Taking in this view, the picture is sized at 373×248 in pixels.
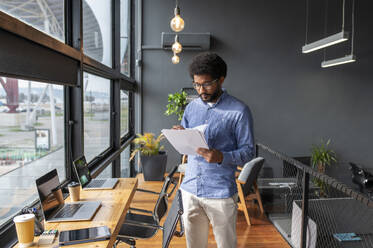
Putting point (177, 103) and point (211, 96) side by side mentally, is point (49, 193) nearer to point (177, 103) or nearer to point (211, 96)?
point (211, 96)

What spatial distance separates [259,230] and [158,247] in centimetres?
131

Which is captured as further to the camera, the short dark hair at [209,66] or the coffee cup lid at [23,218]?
the short dark hair at [209,66]

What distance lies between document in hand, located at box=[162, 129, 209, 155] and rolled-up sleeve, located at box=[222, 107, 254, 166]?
0.48ft

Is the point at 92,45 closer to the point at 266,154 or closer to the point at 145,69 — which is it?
the point at 145,69

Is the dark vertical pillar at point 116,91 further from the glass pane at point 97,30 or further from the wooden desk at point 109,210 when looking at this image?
the wooden desk at point 109,210

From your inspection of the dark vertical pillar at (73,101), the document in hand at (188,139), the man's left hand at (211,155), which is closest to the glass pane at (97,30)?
the dark vertical pillar at (73,101)

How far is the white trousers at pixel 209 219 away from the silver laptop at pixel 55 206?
60 centimetres

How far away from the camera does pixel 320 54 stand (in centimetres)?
652

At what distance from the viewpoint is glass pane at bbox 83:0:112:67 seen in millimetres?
3141

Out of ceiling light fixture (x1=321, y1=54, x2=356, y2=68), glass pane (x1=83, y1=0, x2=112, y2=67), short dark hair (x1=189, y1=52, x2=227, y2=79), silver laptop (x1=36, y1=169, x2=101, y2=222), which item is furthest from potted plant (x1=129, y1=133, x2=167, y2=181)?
short dark hair (x1=189, y1=52, x2=227, y2=79)

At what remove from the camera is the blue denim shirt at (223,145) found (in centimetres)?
169

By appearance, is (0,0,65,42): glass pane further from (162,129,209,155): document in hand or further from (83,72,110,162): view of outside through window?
(162,129,209,155): document in hand

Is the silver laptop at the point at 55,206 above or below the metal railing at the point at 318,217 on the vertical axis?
above

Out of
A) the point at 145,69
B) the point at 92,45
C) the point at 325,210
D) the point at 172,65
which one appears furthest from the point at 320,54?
the point at 92,45
